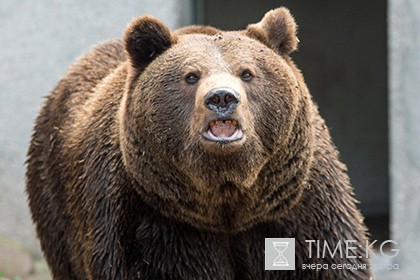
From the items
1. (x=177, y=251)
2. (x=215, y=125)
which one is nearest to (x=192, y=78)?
(x=215, y=125)

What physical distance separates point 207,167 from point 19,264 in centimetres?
400

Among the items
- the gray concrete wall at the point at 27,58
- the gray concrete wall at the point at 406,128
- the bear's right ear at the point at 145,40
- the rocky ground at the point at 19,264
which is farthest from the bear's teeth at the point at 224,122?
the rocky ground at the point at 19,264

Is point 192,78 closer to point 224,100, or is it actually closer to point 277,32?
point 224,100

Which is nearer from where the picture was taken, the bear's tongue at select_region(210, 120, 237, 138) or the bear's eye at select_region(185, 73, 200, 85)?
the bear's tongue at select_region(210, 120, 237, 138)

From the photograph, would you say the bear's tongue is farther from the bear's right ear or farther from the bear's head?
the bear's right ear

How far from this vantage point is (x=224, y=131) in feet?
17.6

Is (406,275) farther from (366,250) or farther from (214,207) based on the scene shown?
(214,207)

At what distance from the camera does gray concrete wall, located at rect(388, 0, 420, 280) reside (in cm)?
846

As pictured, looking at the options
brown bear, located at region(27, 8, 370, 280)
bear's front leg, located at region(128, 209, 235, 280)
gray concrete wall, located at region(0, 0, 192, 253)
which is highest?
gray concrete wall, located at region(0, 0, 192, 253)

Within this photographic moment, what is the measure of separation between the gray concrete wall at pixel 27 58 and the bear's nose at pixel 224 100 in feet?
13.3

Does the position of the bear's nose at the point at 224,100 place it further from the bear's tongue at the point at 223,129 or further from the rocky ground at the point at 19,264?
the rocky ground at the point at 19,264

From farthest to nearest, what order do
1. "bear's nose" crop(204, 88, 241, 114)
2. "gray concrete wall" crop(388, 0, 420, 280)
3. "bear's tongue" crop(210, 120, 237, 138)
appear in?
"gray concrete wall" crop(388, 0, 420, 280) < "bear's tongue" crop(210, 120, 237, 138) < "bear's nose" crop(204, 88, 241, 114)

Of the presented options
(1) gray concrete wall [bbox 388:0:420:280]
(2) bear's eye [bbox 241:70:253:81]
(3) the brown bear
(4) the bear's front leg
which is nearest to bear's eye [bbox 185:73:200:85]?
(3) the brown bear

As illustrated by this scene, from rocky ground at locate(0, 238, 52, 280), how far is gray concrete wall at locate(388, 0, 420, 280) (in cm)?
292
